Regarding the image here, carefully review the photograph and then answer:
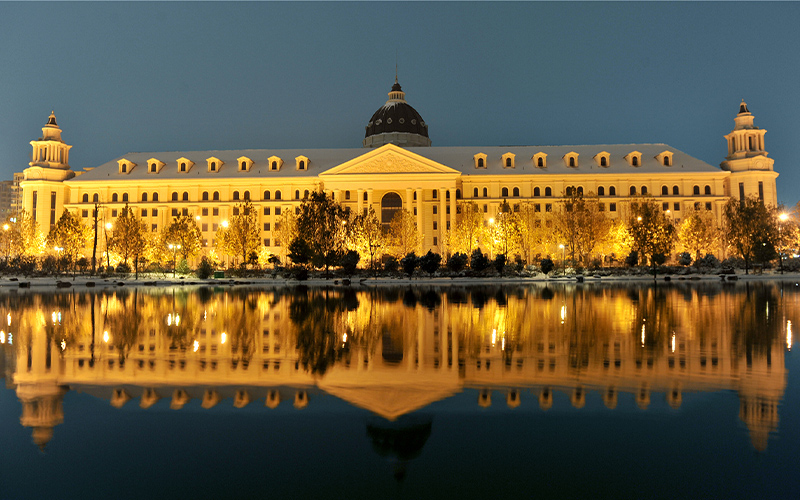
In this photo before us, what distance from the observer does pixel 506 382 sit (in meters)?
8.98

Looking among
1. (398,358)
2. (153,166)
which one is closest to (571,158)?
(153,166)

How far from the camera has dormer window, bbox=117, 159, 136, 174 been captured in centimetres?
9181

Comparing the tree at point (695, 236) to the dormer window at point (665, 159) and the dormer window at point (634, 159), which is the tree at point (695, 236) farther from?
the dormer window at point (665, 159)

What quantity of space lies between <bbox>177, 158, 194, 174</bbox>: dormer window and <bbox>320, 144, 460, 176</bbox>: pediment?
1067 inches

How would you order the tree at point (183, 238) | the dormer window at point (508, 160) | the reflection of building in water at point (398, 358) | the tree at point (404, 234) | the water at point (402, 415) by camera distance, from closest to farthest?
the water at point (402, 415) → the reflection of building in water at point (398, 358) → the tree at point (183, 238) → the tree at point (404, 234) → the dormer window at point (508, 160)

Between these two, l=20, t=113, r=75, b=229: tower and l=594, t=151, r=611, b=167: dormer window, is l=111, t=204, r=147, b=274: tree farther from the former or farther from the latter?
l=594, t=151, r=611, b=167: dormer window

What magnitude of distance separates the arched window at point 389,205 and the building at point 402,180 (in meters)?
0.15

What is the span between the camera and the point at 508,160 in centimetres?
8831

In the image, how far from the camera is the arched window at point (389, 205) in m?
86.4

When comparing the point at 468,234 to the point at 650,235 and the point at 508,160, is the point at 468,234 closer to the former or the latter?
the point at 650,235

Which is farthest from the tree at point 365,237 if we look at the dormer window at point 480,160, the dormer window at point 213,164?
the dormer window at point 213,164

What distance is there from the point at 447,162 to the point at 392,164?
13.4 metres

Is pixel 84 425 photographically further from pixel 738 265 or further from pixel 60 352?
pixel 738 265

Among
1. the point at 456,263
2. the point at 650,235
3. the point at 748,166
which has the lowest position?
the point at 456,263
